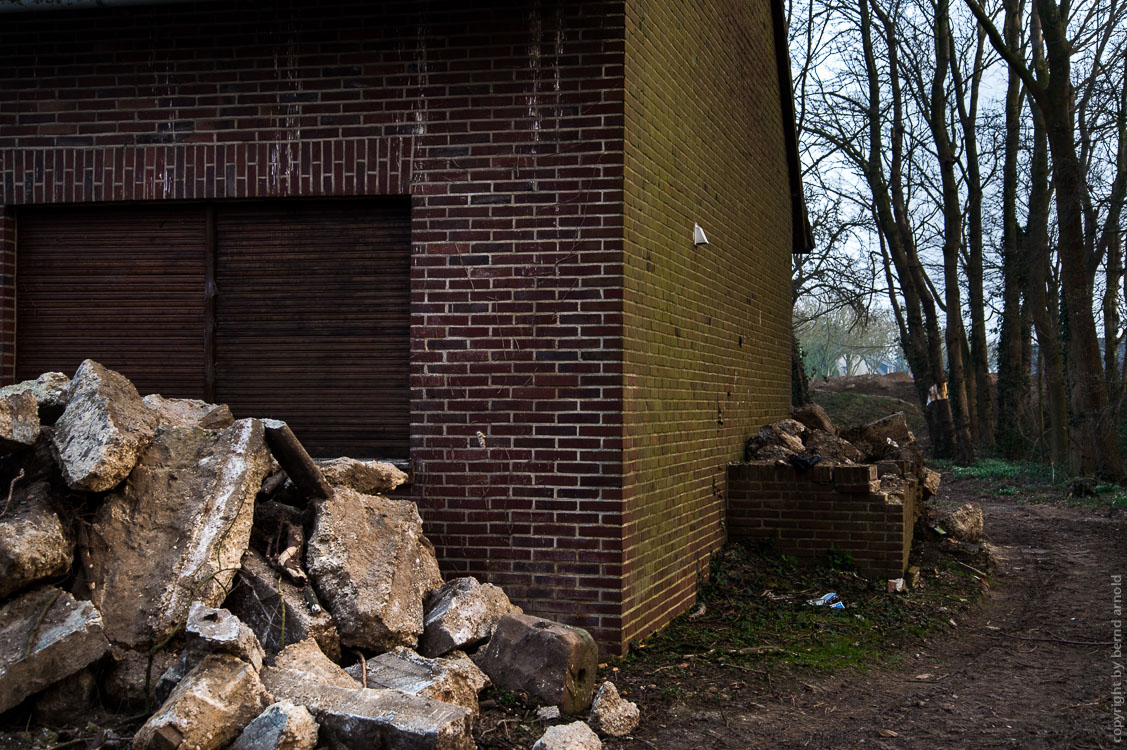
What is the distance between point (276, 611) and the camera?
4.98 m

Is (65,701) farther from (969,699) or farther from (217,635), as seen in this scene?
(969,699)

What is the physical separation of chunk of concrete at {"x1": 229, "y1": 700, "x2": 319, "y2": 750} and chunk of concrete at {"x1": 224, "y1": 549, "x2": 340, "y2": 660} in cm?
80

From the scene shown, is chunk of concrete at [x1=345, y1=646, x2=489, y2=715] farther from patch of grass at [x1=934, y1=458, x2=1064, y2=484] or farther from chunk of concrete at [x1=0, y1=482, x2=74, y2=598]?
patch of grass at [x1=934, y1=458, x2=1064, y2=484]

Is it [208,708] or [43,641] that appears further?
[43,641]

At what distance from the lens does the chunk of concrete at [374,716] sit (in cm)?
414

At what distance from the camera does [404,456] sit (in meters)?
6.72

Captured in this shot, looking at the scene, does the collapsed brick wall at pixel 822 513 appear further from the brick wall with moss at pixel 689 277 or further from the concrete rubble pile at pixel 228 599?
the concrete rubble pile at pixel 228 599

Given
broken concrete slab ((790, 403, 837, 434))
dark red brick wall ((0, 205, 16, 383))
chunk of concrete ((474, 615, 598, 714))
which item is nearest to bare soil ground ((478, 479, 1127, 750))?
chunk of concrete ((474, 615, 598, 714))

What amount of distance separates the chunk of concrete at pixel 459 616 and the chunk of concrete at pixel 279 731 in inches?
49.9

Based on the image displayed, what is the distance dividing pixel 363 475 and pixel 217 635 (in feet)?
5.98

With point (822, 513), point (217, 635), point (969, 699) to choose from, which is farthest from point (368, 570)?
point (822, 513)

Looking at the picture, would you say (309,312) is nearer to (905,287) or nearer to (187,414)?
(187,414)

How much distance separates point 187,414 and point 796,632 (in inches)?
176

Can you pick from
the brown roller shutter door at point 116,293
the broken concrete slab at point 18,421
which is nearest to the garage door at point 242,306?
the brown roller shutter door at point 116,293
